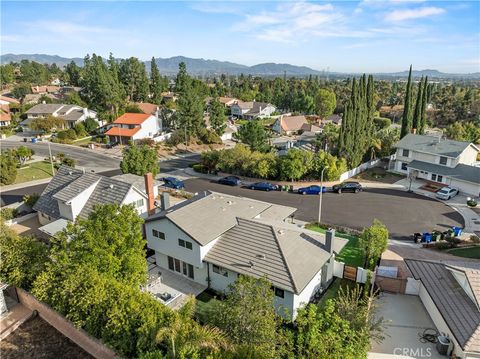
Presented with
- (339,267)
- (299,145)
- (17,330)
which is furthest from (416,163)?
(17,330)

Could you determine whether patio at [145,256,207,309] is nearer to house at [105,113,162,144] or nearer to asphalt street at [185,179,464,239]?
asphalt street at [185,179,464,239]

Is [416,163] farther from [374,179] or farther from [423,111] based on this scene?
[423,111]

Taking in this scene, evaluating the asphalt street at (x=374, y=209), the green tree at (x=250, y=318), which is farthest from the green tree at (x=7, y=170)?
the green tree at (x=250, y=318)

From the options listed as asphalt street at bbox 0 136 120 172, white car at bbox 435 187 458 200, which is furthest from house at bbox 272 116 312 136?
white car at bbox 435 187 458 200

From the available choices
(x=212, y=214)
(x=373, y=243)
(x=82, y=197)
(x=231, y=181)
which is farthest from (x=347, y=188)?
(x=82, y=197)

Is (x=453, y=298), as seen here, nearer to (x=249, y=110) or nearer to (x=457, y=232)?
(x=457, y=232)

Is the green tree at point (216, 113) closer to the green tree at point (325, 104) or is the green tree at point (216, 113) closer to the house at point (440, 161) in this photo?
the house at point (440, 161)

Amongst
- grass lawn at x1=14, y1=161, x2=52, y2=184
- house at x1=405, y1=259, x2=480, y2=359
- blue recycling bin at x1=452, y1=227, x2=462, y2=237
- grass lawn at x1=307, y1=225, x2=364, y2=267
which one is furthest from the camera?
grass lawn at x1=14, y1=161, x2=52, y2=184
